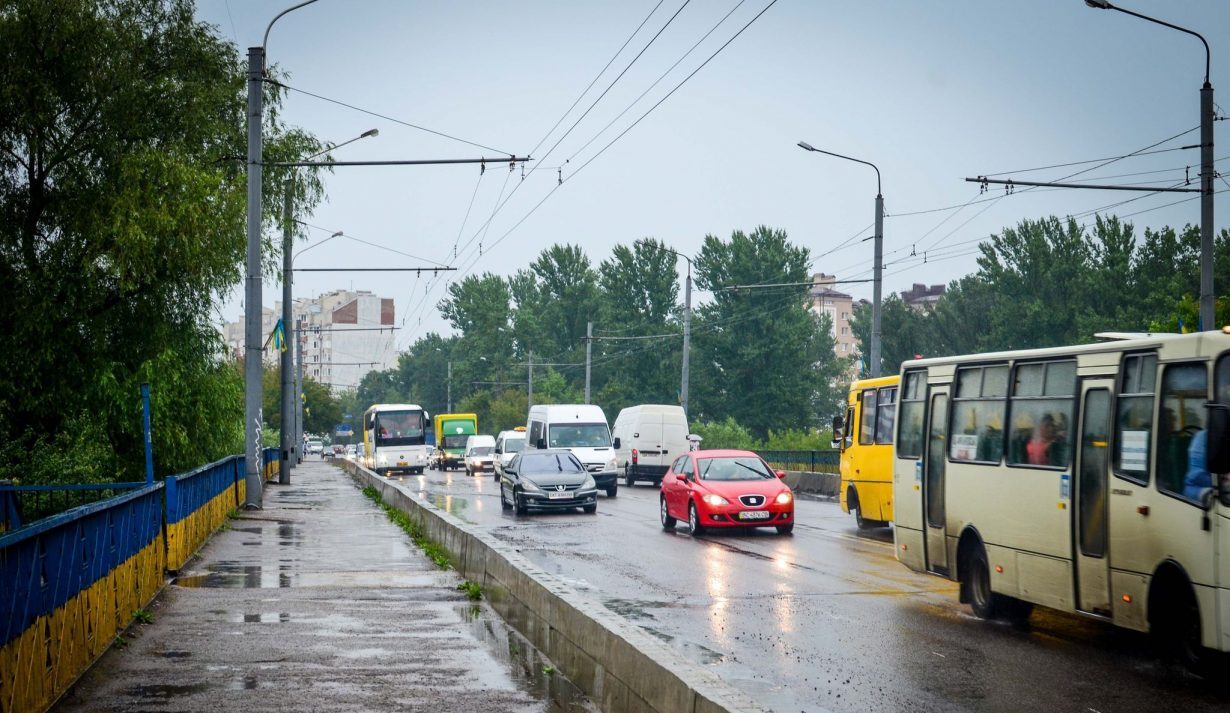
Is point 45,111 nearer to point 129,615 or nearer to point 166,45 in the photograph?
point 166,45

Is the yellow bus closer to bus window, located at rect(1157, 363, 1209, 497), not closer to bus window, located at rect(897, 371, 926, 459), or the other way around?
bus window, located at rect(897, 371, 926, 459)

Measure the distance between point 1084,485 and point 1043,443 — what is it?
892mm

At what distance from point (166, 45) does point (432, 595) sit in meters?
17.8

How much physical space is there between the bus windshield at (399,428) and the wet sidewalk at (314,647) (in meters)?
47.8

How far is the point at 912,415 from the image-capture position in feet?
50.6

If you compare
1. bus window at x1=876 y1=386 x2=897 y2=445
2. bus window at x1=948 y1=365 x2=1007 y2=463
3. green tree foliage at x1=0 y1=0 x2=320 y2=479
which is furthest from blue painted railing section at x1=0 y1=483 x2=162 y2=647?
bus window at x1=876 y1=386 x2=897 y2=445

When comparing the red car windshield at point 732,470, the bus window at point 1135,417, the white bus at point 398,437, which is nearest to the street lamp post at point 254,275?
the red car windshield at point 732,470

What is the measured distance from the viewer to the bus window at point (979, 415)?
13.0 metres

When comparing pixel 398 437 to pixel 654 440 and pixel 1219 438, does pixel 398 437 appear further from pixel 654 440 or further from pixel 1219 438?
pixel 1219 438

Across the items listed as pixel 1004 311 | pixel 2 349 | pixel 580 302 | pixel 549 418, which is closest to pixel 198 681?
pixel 2 349

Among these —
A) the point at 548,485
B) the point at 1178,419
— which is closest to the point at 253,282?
the point at 548,485

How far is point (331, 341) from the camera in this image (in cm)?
19075

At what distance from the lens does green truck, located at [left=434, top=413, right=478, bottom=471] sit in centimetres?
7881

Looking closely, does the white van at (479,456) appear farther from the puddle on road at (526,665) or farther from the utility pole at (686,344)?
the puddle on road at (526,665)
